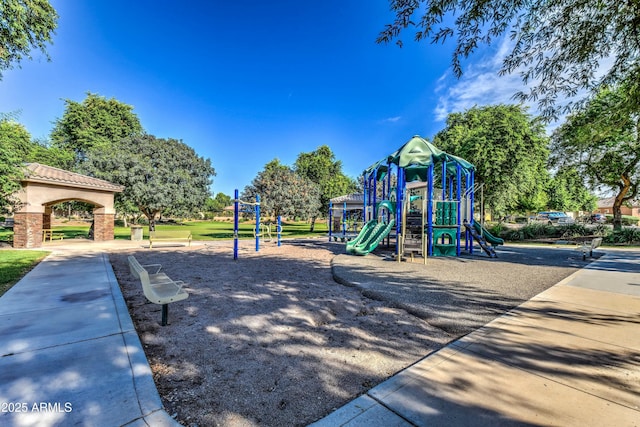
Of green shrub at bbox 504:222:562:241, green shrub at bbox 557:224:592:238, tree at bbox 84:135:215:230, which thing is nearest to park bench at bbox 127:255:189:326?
tree at bbox 84:135:215:230

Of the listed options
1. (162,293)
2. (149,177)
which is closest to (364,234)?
(162,293)

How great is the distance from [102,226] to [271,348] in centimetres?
1909

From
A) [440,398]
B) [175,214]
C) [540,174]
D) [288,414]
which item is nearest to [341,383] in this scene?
[288,414]

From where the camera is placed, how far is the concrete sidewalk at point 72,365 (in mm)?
2377

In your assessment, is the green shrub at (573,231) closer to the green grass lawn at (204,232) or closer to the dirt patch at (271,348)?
the green grass lawn at (204,232)

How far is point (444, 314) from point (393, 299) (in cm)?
108

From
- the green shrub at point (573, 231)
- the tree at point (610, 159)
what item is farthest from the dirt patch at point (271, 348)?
the green shrub at point (573, 231)

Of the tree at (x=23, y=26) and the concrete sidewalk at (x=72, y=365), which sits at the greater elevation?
the tree at (x=23, y=26)

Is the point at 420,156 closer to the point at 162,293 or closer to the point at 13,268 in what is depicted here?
the point at 162,293

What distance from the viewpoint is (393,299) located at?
18.8 feet

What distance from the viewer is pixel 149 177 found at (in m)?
21.1

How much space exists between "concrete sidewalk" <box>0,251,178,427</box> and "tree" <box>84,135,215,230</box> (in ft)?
51.0

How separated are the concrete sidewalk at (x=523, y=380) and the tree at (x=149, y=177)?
2127 centimetres

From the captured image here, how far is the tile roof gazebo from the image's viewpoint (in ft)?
44.9
